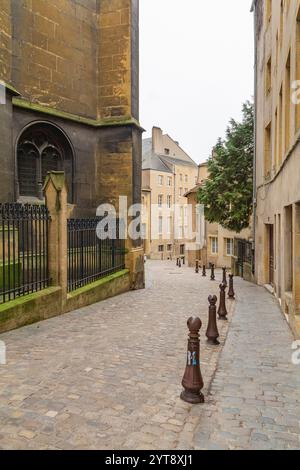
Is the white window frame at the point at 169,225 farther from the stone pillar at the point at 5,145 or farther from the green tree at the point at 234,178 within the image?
the stone pillar at the point at 5,145

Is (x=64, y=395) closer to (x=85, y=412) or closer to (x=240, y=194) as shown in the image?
(x=85, y=412)

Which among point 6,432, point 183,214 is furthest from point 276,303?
point 183,214

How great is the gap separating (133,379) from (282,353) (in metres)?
2.60

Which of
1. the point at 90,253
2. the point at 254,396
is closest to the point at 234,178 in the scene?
the point at 90,253

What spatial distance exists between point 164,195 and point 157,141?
25.4 feet

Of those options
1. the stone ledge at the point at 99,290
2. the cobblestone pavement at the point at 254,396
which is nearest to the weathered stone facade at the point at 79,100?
the stone ledge at the point at 99,290

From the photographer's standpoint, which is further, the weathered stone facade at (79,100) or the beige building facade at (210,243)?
the beige building facade at (210,243)

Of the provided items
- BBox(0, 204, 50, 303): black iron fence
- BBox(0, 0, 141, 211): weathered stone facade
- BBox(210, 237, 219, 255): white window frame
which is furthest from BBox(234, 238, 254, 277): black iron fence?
BBox(0, 204, 50, 303): black iron fence

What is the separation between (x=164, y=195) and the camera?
49.2m

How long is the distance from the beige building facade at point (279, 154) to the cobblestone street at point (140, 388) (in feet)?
5.58

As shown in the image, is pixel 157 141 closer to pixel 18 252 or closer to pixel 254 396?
pixel 18 252

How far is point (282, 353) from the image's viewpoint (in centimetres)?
589

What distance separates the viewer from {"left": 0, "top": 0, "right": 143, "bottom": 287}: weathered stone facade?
1106 centimetres

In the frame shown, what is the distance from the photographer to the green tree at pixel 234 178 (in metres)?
22.0
